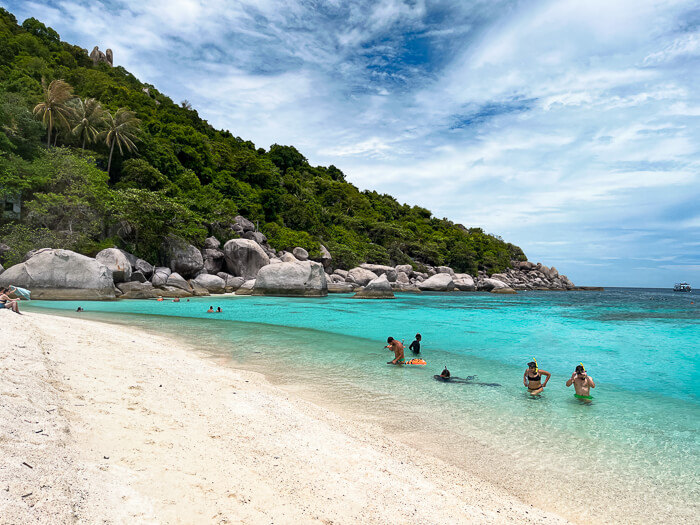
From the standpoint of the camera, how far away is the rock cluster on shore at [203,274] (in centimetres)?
2141

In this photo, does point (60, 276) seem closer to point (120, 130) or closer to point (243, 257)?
point (243, 257)

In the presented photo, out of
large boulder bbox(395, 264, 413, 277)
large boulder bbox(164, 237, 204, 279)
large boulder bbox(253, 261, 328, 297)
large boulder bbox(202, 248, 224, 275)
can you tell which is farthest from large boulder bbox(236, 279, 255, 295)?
large boulder bbox(395, 264, 413, 277)

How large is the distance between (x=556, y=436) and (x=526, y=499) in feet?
7.25

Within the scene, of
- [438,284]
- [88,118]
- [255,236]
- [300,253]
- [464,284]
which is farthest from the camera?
[464,284]

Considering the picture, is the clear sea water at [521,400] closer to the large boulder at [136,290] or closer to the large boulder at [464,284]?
the large boulder at [136,290]

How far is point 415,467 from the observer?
14.3 feet

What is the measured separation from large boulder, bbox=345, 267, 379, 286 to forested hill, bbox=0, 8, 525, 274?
5094mm

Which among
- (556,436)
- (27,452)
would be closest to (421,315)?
(556,436)

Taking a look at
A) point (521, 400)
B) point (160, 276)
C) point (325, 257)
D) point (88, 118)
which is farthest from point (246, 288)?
point (521, 400)

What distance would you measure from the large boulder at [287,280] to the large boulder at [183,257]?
5.81 m

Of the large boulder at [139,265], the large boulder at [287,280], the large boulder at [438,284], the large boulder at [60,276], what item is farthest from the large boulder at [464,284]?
the large boulder at [60,276]

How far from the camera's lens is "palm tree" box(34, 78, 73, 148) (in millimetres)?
30344

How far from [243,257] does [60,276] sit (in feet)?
50.1

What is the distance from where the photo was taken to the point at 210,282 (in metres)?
31.8
